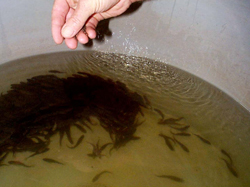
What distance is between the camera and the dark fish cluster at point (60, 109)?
182 centimetres

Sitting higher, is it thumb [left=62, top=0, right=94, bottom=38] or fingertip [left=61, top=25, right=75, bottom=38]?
thumb [left=62, top=0, right=94, bottom=38]

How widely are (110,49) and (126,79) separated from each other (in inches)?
18.8

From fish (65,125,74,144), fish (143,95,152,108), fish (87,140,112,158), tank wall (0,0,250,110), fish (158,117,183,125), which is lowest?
fish (87,140,112,158)

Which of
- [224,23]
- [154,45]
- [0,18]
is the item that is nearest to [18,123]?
[0,18]

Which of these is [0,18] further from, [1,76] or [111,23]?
[111,23]

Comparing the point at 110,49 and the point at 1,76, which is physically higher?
the point at 110,49

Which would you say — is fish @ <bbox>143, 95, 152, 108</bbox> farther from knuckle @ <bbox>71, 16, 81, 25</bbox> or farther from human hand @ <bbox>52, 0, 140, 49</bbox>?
knuckle @ <bbox>71, 16, 81, 25</bbox>

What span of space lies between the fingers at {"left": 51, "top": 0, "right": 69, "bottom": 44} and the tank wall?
0.54 m

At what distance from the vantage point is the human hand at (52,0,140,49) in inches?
58.0

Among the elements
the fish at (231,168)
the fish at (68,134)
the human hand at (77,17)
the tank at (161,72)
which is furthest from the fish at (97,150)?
the fish at (231,168)

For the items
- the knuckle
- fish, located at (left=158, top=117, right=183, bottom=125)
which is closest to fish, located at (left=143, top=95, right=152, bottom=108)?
fish, located at (left=158, top=117, right=183, bottom=125)

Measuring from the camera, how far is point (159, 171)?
171 centimetres

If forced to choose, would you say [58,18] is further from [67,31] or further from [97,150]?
[97,150]

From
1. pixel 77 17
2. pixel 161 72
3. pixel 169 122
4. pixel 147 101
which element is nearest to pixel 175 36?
pixel 161 72
